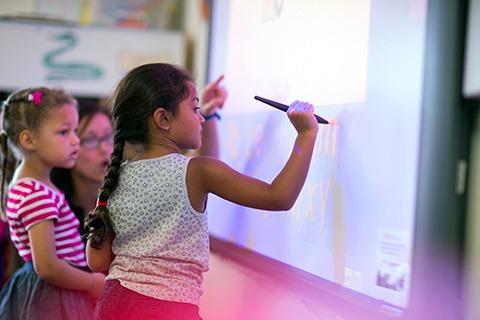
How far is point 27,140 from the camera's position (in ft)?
4.85

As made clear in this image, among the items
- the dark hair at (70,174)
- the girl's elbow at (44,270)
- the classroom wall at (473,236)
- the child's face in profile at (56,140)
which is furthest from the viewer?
the dark hair at (70,174)

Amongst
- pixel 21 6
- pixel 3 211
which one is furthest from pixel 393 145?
pixel 21 6

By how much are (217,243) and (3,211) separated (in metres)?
0.51

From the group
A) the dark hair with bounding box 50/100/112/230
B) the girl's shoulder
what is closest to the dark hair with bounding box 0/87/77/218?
the girl's shoulder

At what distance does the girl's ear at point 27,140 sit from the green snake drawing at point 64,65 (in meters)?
1.03

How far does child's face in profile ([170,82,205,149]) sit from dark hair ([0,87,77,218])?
0.52 meters

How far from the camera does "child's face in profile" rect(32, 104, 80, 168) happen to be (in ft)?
4.83

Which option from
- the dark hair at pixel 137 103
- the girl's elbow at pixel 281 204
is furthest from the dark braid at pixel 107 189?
the girl's elbow at pixel 281 204

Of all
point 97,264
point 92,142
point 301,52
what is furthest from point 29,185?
point 301,52

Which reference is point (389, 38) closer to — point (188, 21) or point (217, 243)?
point (217, 243)

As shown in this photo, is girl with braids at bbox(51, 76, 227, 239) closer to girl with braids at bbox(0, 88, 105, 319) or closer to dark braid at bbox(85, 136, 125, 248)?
girl with braids at bbox(0, 88, 105, 319)

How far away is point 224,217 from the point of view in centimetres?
170

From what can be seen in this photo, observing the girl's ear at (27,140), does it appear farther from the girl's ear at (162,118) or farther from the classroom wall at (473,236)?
the classroom wall at (473,236)

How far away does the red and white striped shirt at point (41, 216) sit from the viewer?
138 cm
